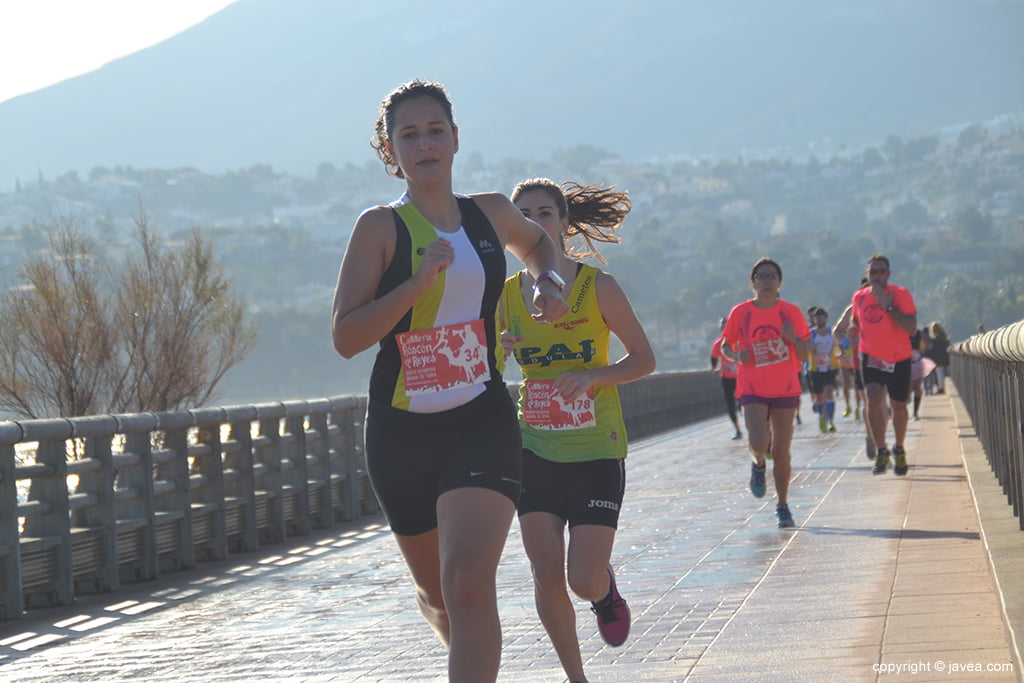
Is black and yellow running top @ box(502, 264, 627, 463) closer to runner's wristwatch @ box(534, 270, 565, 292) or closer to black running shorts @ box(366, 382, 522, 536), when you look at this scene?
runner's wristwatch @ box(534, 270, 565, 292)

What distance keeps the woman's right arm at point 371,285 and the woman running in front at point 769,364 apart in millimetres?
6517

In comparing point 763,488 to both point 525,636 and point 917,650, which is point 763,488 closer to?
point 525,636

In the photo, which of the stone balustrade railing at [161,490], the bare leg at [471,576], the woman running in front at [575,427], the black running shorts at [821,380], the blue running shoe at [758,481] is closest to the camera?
the bare leg at [471,576]

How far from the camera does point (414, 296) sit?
4023 millimetres

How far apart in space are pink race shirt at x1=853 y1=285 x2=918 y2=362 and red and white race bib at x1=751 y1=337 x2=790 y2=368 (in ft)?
7.08

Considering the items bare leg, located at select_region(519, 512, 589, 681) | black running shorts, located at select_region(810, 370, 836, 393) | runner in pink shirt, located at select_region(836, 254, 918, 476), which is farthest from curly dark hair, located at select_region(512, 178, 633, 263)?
black running shorts, located at select_region(810, 370, 836, 393)

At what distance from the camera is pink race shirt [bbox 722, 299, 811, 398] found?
10.7 metres

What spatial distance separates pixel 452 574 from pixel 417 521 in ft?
1.14

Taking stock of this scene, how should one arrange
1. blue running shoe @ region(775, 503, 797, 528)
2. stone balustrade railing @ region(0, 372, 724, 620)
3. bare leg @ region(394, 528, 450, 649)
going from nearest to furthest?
bare leg @ region(394, 528, 450, 649)
stone balustrade railing @ region(0, 372, 724, 620)
blue running shoe @ region(775, 503, 797, 528)

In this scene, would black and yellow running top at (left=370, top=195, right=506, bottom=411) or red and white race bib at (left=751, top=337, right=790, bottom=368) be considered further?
red and white race bib at (left=751, top=337, right=790, bottom=368)

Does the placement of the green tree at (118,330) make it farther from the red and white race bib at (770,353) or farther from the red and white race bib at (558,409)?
the red and white race bib at (558,409)

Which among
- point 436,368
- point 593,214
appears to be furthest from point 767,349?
point 436,368

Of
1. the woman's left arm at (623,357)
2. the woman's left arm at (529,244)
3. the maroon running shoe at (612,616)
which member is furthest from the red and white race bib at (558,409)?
the woman's left arm at (529,244)

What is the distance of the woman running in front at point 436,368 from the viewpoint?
159 inches
